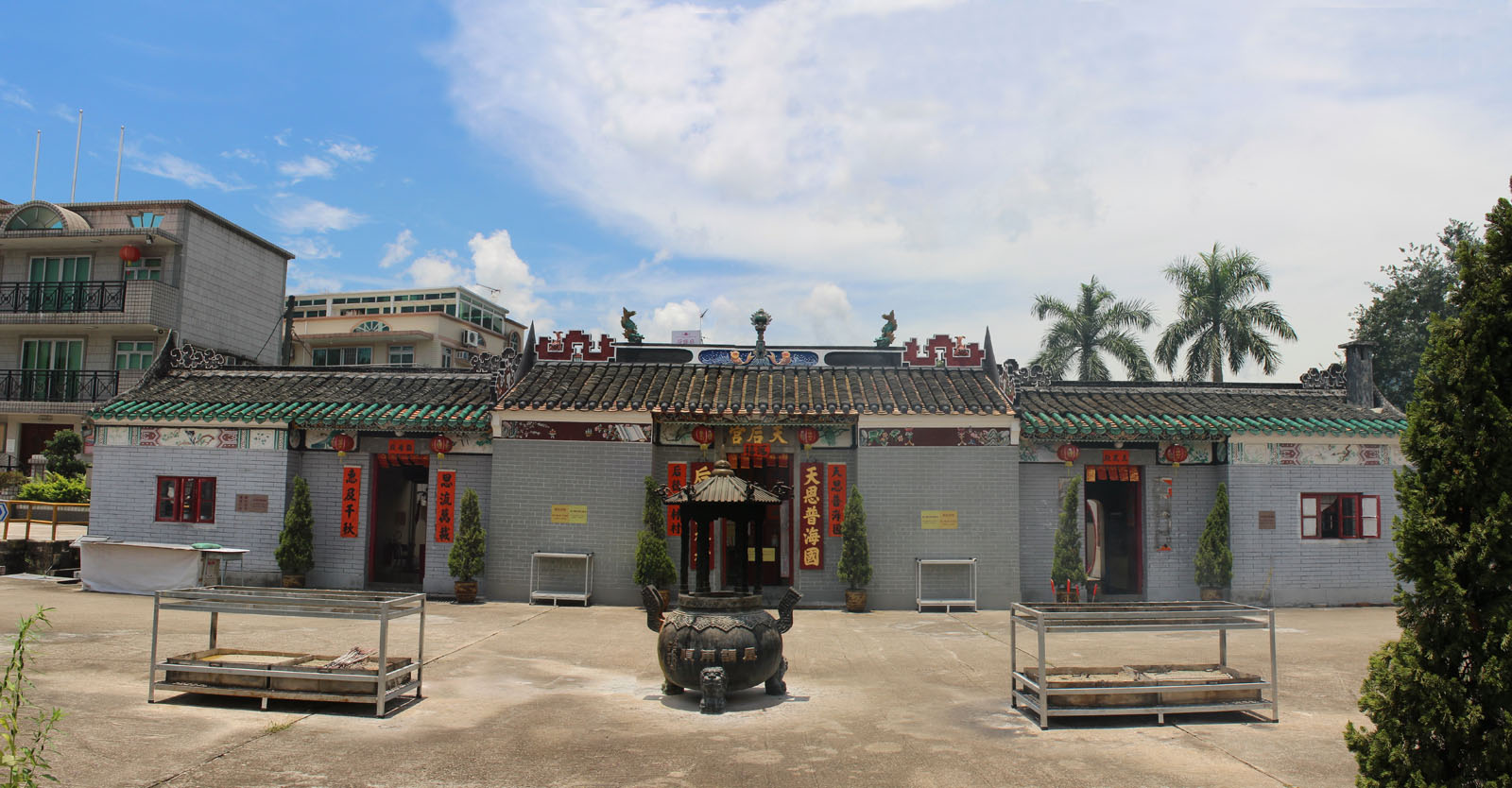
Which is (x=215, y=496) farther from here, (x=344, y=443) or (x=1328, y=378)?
(x=1328, y=378)

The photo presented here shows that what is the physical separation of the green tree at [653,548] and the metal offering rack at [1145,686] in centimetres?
713

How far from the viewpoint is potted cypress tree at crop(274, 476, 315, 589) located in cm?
1439

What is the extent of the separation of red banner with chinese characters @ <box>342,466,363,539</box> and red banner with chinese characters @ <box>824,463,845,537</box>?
25.4ft

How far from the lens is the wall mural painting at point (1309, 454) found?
14664mm

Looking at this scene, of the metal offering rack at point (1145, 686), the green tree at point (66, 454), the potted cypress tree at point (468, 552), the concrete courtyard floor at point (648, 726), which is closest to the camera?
the concrete courtyard floor at point (648, 726)

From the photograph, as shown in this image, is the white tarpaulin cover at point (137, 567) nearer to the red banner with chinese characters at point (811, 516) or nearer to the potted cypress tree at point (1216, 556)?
the red banner with chinese characters at point (811, 516)

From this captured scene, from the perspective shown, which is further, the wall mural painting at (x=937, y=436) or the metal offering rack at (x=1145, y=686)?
the wall mural painting at (x=937, y=436)

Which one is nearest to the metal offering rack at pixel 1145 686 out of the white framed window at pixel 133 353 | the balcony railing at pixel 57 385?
the white framed window at pixel 133 353

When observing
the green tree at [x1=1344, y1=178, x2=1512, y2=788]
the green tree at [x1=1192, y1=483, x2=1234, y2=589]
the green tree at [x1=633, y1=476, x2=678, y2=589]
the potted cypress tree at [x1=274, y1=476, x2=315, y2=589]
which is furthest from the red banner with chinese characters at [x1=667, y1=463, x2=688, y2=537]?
the green tree at [x1=1344, y1=178, x2=1512, y2=788]

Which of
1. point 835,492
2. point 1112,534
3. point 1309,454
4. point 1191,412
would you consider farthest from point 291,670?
point 1309,454

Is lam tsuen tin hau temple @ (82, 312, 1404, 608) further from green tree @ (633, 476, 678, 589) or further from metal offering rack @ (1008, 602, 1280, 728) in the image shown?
metal offering rack @ (1008, 602, 1280, 728)

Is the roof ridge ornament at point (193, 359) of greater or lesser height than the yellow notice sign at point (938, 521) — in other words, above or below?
above

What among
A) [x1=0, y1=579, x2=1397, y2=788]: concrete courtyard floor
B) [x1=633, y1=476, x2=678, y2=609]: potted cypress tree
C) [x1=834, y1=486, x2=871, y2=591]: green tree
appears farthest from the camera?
[x1=834, y1=486, x2=871, y2=591]: green tree

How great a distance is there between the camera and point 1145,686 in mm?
7301
